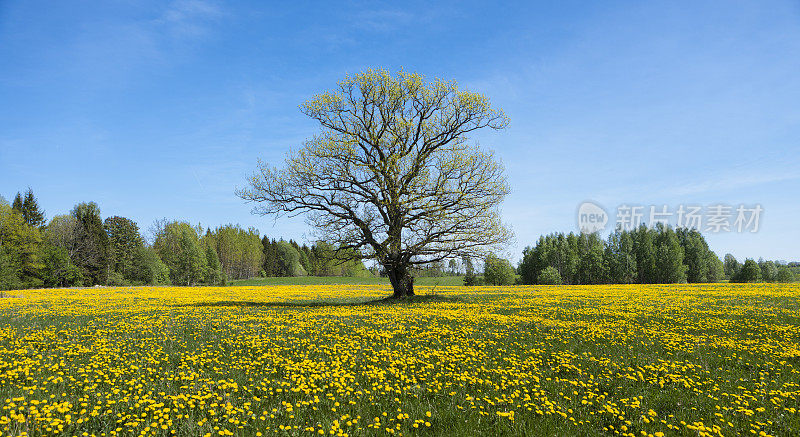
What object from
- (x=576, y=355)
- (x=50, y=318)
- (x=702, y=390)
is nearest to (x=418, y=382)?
(x=576, y=355)

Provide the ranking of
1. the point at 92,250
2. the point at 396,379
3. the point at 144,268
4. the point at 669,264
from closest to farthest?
the point at 396,379 < the point at 92,250 < the point at 144,268 < the point at 669,264

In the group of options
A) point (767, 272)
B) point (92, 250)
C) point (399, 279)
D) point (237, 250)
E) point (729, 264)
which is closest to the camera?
point (399, 279)

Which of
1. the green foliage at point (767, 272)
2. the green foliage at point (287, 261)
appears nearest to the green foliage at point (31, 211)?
the green foliage at point (287, 261)

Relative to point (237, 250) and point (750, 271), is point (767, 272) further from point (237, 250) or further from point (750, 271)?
point (237, 250)

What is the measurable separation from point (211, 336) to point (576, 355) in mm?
10731

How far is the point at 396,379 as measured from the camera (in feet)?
26.1

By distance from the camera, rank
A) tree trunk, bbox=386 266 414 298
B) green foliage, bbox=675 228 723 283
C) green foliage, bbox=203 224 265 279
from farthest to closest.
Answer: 1. green foliage, bbox=203 224 265 279
2. green foliage, bbox=675 228 723 283
3. tree trunk, bbox=386 266 414 298

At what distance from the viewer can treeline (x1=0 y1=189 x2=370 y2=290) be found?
2333 inches

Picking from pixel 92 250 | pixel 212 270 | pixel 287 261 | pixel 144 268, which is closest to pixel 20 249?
pixel 92 250

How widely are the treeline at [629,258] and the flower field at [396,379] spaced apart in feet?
264

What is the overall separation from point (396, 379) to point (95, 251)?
269 ft

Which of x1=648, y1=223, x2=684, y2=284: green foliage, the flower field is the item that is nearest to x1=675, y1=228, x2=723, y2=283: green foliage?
x1=648, y1=223, x2=684, y2=284: green foliage

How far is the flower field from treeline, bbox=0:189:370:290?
15.4m

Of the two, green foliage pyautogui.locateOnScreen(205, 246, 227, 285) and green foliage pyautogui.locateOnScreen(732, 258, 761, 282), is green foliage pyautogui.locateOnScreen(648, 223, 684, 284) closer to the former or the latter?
green foliage pyautogui.locateOnScreen(732, 258, 761, 282)
